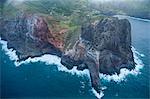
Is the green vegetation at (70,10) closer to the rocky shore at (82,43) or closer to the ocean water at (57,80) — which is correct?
the rocky shore at (82,43)

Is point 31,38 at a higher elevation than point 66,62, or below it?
higher

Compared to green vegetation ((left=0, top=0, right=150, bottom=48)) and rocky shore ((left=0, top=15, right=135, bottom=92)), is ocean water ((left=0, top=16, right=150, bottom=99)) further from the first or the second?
green vegetation ((left=0, top=0, right=150, bottom=48))

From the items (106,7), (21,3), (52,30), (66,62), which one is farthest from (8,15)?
(106,7)

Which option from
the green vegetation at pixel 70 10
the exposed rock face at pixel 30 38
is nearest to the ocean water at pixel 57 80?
the exposed rock face at pixel 30 38

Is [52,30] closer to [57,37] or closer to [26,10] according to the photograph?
[57,37]

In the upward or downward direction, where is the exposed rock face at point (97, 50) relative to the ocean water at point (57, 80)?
upward

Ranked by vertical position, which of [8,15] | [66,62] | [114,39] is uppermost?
[8,15]
